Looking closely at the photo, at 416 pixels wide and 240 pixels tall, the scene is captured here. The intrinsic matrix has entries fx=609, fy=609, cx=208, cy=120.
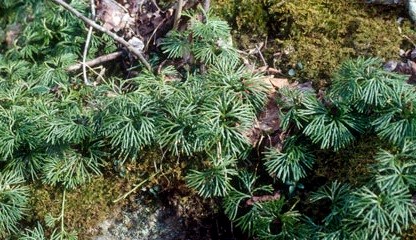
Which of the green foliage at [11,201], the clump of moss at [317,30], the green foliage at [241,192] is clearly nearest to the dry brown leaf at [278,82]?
the clump of moss at [317,30]

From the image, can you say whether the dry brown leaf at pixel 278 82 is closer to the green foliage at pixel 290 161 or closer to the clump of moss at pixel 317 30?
the clump of moss at pixel 317 30

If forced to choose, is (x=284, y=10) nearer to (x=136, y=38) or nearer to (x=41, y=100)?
(x=136, y=38)

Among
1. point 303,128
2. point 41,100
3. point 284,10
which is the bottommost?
point 41,100

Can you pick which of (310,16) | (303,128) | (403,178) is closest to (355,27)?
(310,16)

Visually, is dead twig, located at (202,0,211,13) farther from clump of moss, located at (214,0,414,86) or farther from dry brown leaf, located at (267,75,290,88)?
dry brown leaf, located at (267,75,290,88)

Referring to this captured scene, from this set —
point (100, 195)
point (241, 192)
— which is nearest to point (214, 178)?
point (241, 192)
